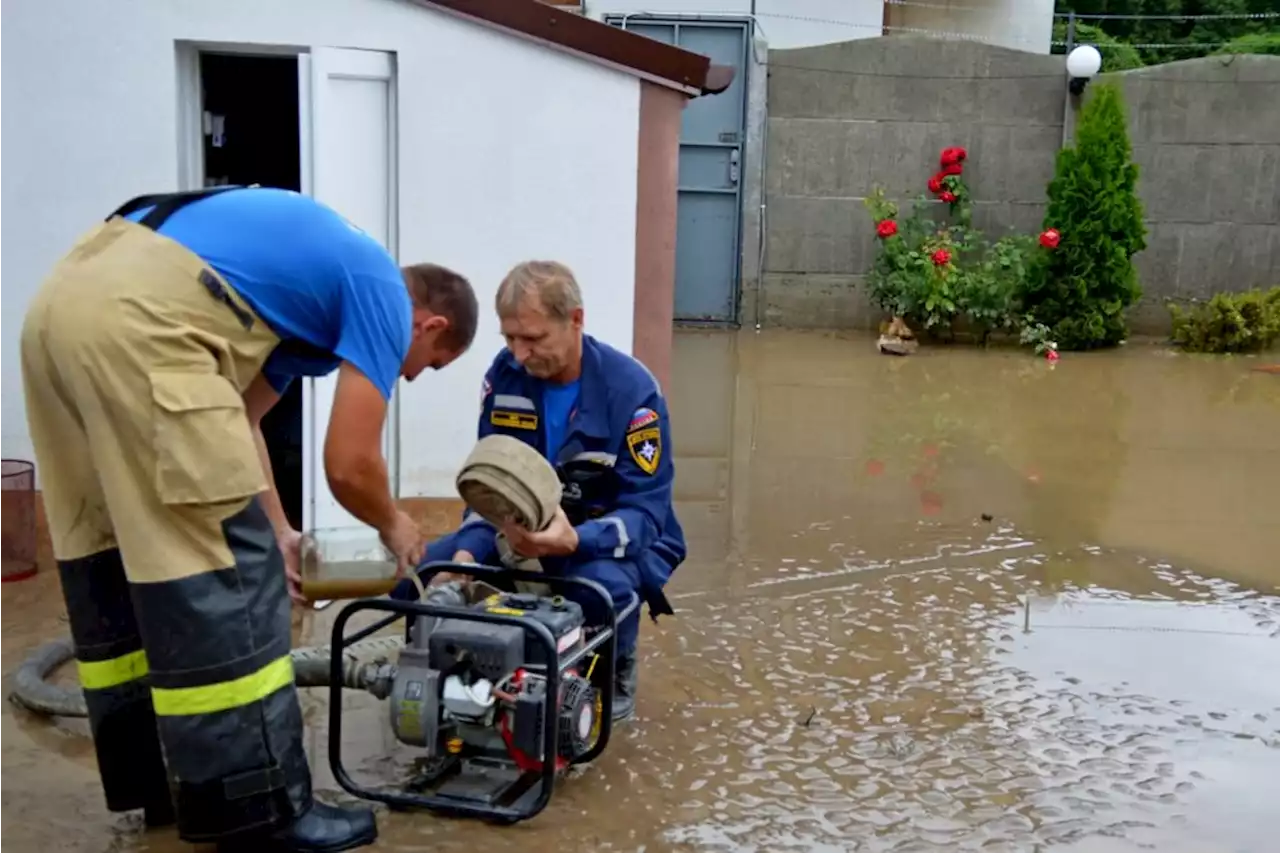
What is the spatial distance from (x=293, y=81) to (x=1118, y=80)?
7683 mm

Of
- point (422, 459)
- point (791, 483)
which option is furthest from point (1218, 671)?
point (422, 459)

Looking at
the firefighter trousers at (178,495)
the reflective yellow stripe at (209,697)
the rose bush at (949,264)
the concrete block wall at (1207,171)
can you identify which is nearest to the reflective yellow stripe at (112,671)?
the firefighter trousers at (178,495)

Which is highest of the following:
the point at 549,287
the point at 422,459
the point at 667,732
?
the point at 549,287

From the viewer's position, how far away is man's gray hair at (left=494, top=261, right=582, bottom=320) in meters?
3.40

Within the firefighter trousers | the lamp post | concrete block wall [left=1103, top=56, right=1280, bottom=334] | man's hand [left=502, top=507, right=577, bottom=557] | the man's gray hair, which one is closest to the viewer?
the firefighter trousers

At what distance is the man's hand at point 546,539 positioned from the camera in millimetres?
3231

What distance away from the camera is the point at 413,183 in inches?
212

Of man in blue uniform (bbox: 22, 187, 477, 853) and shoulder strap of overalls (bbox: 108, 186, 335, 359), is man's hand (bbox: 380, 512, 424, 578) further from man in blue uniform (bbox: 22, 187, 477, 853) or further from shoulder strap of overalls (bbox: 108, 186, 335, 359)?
shoulder strap of overalls (bbox: 108, 186, 335, 359)

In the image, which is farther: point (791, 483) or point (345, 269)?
point (791, 483)

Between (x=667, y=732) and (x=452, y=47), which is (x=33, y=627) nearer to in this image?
(x=667, y=732)

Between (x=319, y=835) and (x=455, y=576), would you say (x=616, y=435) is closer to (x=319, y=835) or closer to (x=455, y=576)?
(x=455, y=576)

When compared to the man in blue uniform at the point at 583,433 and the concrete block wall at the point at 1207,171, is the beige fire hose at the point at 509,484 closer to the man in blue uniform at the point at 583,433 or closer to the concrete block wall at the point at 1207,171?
the man in blue uniform at the point at 583,433

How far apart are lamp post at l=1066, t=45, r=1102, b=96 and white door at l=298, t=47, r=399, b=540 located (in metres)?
7.89

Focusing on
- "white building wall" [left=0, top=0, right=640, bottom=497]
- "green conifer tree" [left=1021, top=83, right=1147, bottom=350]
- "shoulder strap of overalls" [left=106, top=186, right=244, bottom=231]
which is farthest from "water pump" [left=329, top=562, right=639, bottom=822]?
"green conifer tree" [left=1021, top=83, right=1147, bottom=350]
